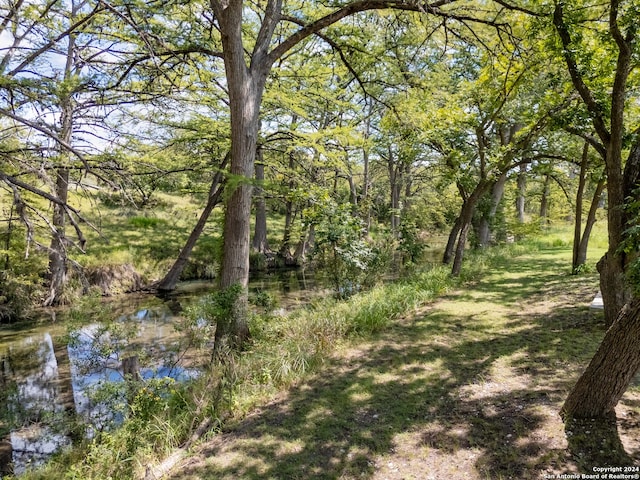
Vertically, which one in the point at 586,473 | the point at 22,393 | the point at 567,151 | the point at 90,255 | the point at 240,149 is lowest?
the point at 22,393

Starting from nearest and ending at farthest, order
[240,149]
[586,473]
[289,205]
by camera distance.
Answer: [586,473]
[240,149]
[289,205]

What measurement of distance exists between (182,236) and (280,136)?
25.0 feet

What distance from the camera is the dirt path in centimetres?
308

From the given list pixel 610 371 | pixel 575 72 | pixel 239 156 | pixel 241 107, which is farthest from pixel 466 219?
pixel 610 371

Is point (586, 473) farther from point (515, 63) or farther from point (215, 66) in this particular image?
point (215, 66)

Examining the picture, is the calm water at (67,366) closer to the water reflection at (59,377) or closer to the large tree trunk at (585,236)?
the water reflection at (59,377)

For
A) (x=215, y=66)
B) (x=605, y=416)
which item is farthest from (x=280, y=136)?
(x=605, y=416)

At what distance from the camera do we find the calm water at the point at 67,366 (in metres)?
4.50

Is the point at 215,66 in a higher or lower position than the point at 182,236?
higher

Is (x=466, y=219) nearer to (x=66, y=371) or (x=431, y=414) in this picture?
(x=431, y=414)

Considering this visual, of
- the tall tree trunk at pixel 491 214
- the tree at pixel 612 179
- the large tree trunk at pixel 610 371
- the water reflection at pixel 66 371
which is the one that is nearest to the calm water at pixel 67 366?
the water reflection at pixel 66 371

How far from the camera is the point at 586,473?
8.98ft

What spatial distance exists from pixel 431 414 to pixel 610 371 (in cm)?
160

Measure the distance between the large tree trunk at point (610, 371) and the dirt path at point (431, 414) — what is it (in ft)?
0.68
